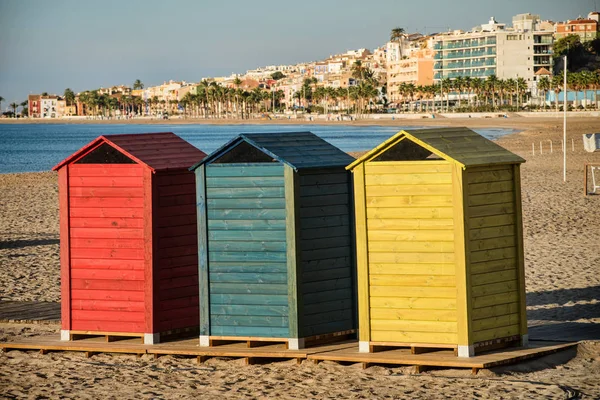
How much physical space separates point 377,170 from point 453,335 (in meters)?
1.56

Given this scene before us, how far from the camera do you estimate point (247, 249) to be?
30.6 ft

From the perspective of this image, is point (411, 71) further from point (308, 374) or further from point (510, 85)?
point (308, 374)

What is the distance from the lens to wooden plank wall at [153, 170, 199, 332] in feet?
32.0

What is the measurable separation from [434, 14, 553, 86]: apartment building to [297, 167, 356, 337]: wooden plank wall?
142313 mm

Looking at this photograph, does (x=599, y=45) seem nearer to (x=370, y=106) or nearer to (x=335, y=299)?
(x=370, y=106)

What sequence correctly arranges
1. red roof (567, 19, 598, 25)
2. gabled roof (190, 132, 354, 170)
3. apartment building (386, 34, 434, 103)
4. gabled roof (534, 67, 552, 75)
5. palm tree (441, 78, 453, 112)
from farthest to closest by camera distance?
red roof (567, 19, 598, 25)
apartment building (386, 34, 434, 103)
palm tree (441, 78, 453, 112)
gabled roof (534, 67, 552, 75)
gabled roof (190, 132, 354, 170)

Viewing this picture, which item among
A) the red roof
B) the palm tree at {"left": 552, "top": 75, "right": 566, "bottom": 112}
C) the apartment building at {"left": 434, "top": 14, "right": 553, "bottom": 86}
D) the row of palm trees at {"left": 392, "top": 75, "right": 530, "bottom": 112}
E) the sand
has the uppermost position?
→ the red roof

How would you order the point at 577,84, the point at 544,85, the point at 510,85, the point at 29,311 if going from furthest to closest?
the point at 510,85
the point at 544,85
the point at 577,84
the point at 29,311

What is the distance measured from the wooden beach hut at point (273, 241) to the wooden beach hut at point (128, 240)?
481 millimetres

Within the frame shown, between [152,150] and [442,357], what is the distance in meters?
3.44

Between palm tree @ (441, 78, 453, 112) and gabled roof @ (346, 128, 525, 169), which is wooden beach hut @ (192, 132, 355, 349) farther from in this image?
palm tree @ (441, 78, 453, 112)

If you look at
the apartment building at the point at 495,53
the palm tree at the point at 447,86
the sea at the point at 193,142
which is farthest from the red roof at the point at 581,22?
the sea at the point at 193,142

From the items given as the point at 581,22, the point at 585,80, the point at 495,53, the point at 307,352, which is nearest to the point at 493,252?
the point at 307,352

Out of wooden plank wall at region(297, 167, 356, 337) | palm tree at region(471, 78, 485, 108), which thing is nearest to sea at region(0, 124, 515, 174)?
palm tree at region(471, 78, 485, 108)
